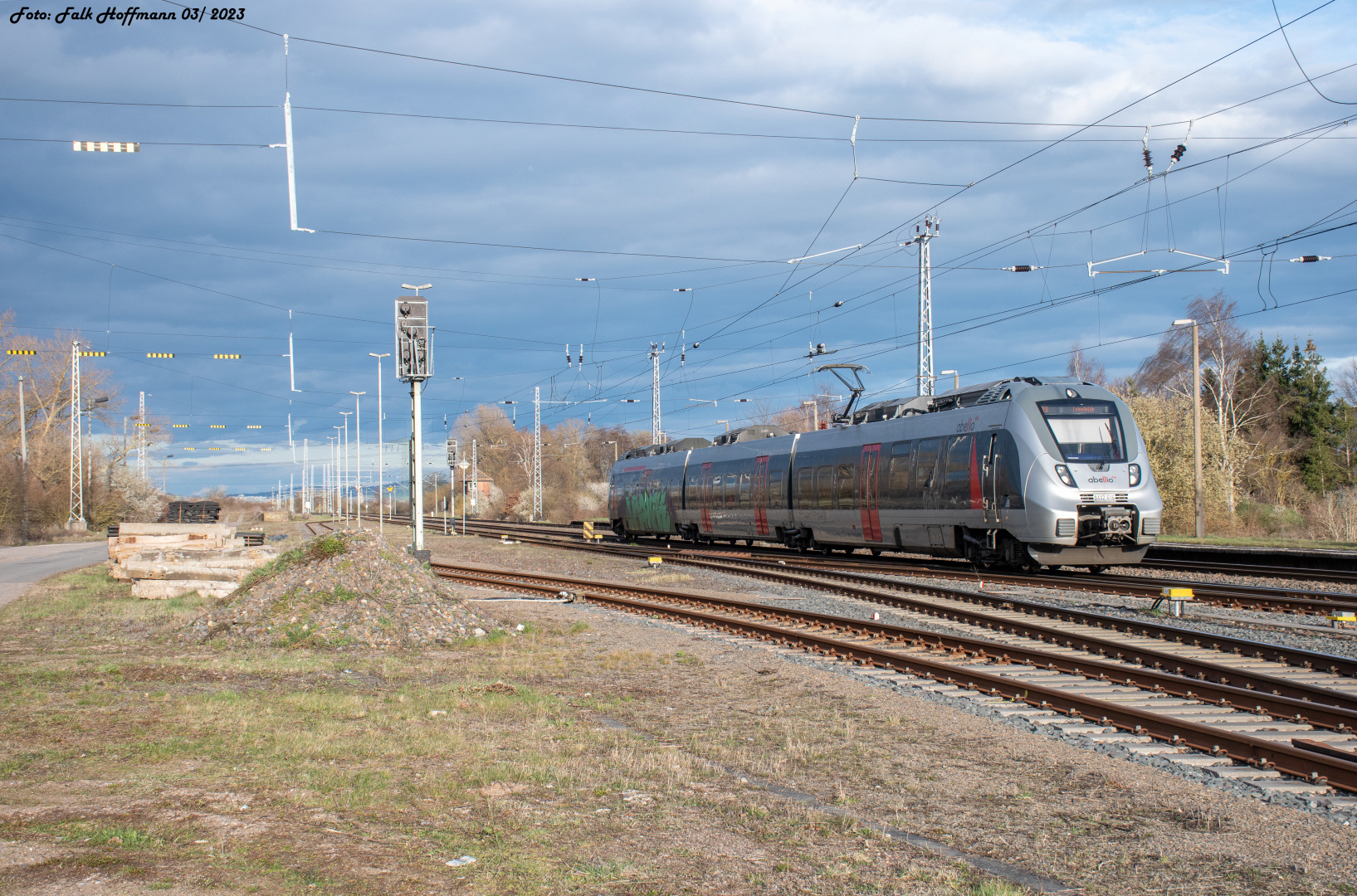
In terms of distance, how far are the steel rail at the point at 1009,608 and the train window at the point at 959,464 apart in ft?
9.93

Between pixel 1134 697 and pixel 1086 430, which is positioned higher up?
pixel 1086 430

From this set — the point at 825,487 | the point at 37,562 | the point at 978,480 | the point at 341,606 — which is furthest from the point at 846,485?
the point at 37,562

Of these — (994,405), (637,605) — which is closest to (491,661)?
(637,605)

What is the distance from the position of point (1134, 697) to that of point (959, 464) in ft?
42.5

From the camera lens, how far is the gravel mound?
1370 centimetres

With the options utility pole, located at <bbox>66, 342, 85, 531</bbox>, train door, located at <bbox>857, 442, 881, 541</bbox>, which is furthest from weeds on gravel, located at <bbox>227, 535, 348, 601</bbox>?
utility pole, located at <bbox>66, 342, 85, 531</bbox>

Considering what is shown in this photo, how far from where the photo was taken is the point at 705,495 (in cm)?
3653

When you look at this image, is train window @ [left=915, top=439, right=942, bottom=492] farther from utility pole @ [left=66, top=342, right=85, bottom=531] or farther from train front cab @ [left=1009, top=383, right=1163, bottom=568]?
utility pole @ [left=66, top=342, right=85, bottom=531]

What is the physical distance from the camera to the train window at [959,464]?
21844mm

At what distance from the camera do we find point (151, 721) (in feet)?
28.5

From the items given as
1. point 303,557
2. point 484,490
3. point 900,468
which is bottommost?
point 303,557

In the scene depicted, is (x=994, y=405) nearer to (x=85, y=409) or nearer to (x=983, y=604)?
(x=983, y=604)

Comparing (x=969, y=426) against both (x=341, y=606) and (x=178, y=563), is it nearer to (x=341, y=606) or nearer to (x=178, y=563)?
(x=341, y=606)

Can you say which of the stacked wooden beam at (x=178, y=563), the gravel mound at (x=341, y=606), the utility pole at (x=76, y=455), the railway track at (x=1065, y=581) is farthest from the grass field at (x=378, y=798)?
the utility pole at (x=76, y=455)
